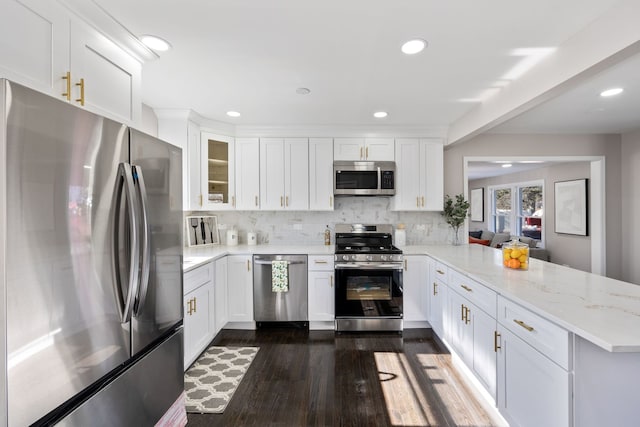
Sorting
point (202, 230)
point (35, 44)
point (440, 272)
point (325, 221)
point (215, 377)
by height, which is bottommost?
point (215, 377)

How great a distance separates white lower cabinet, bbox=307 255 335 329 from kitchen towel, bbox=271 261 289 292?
0.26m

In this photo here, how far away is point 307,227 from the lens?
4023mm

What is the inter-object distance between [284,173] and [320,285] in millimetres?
1433

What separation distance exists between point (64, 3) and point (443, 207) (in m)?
3.79

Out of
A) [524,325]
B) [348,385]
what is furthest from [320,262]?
[524,325]

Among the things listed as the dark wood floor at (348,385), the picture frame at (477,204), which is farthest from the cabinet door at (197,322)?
the picture frame at (477,204)

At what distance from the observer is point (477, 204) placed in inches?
368

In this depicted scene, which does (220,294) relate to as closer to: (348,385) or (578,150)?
(348,385)

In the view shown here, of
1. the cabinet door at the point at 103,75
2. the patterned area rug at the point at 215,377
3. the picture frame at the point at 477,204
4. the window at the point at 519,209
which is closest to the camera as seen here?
the cabinet door at the point at 103,75

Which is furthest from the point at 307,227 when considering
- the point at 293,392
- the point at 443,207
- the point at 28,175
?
the point at 28,175

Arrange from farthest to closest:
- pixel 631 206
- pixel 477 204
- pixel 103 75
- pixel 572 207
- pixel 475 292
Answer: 1. pixel 477 204
2. pixel 572 207
3. pixel 631 206
4. pixel 475 292
5. pixel 103 75

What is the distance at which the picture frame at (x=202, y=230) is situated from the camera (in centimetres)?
359

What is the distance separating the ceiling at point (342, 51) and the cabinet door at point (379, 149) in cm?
59

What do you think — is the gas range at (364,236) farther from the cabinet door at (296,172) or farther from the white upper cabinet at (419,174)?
the cabinet door at (296,172)
